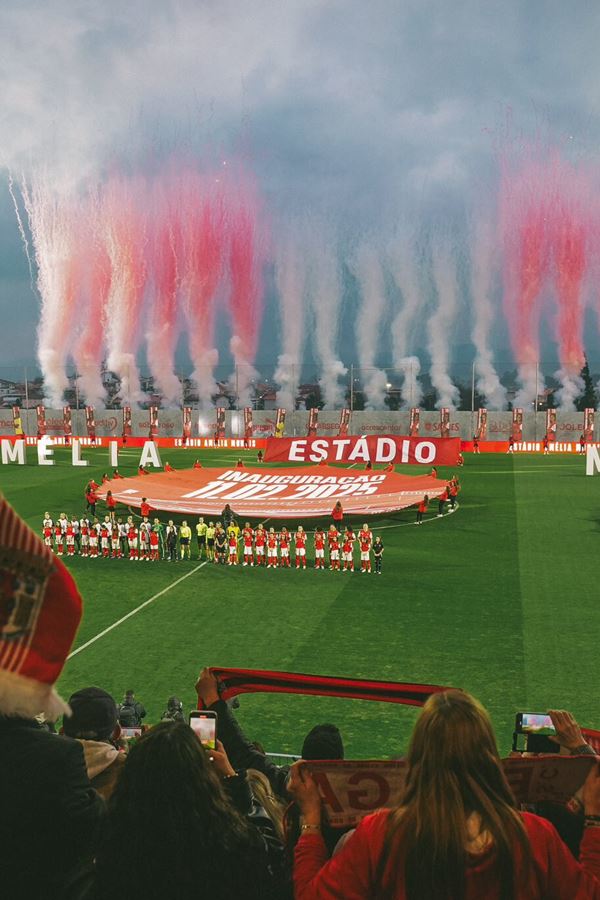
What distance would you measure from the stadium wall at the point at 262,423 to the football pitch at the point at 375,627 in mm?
40867

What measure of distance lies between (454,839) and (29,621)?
1.41 meters

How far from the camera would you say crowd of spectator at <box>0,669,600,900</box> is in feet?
7.82

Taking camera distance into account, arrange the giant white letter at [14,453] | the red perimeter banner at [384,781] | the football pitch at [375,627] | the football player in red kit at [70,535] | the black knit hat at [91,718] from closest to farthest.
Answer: the red perimeter banner at [384,781]
the black knit hat at [91,718]
the football pitch at [375,627]
the football player in red kit at [70,535]
the giant white letter at [14,453]

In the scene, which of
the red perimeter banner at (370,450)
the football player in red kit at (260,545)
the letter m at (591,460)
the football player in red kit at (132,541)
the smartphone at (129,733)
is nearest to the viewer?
the smartphone at (129,733)

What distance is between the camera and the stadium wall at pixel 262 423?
69.9 meters

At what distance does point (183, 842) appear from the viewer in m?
2.58

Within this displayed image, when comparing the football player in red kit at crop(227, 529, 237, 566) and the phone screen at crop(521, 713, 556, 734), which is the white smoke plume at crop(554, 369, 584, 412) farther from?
the phone screen at crop(521, 713, 556, 734)

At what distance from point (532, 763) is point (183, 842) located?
2.07 meters

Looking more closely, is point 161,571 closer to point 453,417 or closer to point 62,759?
point 62,759

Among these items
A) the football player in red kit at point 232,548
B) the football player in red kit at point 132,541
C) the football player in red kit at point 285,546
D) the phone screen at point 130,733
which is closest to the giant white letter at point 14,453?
the football player in red kit at point 132,541

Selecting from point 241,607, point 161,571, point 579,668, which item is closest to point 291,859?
point 579,668

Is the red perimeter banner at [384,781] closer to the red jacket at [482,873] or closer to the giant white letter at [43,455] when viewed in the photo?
the red jacket at [482,873]

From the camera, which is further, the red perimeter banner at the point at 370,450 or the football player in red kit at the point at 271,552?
the red perimeter banner at the point at 370,450

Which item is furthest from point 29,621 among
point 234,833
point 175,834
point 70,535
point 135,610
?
point 70,535
